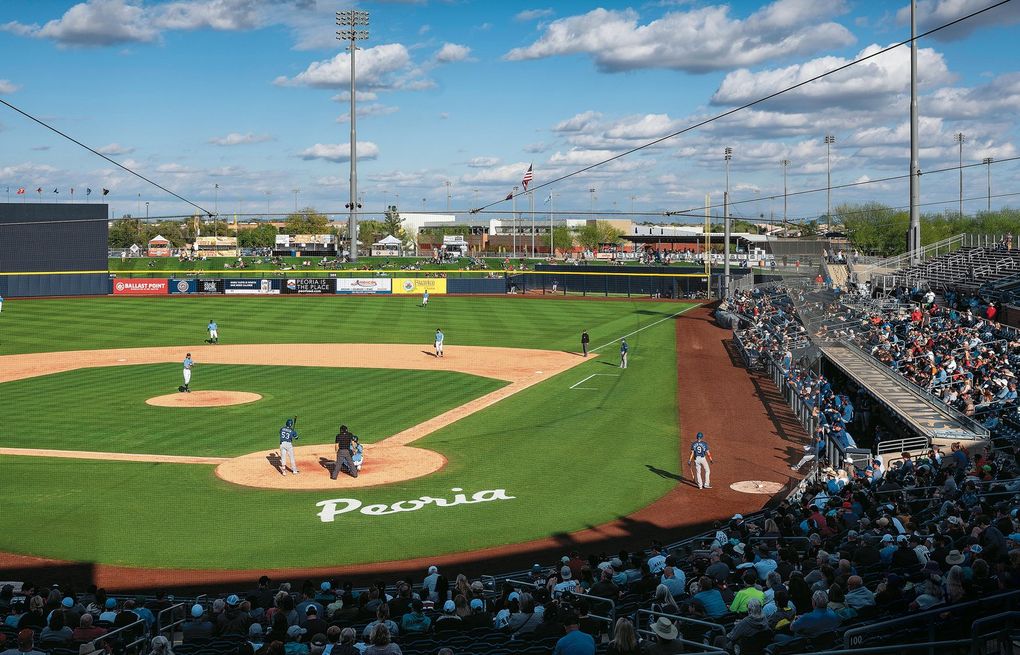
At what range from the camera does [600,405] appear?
29234 mm

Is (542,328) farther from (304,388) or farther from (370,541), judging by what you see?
(370,541)

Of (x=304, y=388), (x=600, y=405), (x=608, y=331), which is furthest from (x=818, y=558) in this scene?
(x=608, y=331)

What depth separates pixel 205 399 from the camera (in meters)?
29.9


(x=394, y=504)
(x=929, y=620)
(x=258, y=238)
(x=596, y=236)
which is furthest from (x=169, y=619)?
(x=258, y=238)

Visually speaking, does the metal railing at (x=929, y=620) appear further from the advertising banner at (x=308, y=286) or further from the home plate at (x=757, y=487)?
the advertising banner at (x=308, y=286)

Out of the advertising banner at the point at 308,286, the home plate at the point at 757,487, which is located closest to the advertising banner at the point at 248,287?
the advertising banner at the point at 308,286

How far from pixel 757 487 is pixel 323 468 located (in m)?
10.2

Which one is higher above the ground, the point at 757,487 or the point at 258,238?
the point at 258,238

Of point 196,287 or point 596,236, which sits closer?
point 196,287

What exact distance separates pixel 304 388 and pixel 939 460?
22423mm

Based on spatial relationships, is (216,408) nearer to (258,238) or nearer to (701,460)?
(701,460)

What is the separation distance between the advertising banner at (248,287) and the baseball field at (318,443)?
978 inches

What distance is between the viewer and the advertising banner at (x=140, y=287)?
7288cm

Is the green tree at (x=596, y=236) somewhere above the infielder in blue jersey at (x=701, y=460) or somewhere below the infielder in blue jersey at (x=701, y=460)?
above
